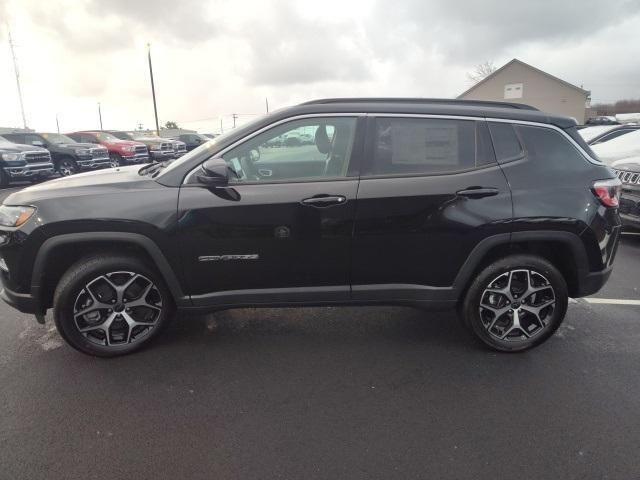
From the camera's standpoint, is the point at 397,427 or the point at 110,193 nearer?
the point at 397,427

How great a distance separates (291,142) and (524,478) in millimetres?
2432

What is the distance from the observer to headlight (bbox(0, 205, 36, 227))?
2.94 meters

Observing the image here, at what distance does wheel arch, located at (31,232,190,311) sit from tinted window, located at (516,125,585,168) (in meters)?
2.64

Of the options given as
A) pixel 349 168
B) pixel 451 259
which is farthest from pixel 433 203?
pixel 349 168

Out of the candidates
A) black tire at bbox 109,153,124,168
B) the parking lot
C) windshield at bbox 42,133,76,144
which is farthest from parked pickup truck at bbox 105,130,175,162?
the parking lot

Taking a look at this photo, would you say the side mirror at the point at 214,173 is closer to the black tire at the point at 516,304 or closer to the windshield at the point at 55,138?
the black tire at the point at 516,304

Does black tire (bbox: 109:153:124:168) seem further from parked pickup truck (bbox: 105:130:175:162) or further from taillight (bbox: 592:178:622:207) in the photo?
taillight (bbox: 592:178:622:207)

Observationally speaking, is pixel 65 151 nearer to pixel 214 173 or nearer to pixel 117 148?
pixel 117 148

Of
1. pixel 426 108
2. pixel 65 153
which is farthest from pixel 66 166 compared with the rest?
pixel 426 108

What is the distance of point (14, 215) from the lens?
2.98m

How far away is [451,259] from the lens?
10.2 ft

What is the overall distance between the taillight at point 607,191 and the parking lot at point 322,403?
1.13 m

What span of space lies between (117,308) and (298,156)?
5.54 ft

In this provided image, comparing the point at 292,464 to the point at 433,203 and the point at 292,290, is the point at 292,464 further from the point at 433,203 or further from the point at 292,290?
the point at 433,203
